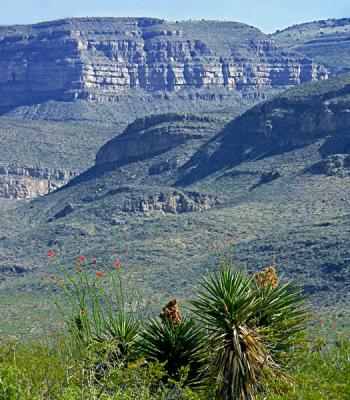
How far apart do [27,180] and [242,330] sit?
161404 mm

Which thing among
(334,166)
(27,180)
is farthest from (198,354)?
(27,180)

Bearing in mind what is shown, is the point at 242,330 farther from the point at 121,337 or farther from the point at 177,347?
the point at 121,337

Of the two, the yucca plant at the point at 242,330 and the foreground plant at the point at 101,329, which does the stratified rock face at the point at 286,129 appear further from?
the yucca plant at the point at 242,330

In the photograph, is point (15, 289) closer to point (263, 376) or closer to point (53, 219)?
point (53, 219)

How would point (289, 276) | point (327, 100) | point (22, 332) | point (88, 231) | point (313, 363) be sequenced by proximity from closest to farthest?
point (313, 363) < point (22, 332) < point (289, 276) < point (88, 231) < point (327, 100)

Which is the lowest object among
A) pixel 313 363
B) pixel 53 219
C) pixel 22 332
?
pixel 53 219

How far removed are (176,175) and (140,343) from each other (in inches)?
4695

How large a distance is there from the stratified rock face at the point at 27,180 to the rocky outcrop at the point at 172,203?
56.5m

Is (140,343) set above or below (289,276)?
above

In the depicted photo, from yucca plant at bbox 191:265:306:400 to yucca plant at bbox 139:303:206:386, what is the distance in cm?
54

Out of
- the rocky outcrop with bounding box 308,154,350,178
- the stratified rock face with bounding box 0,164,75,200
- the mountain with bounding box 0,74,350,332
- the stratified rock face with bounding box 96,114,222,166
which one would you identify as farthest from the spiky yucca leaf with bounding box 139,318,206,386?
the stratified rock face with bounding box 0,164,75,200

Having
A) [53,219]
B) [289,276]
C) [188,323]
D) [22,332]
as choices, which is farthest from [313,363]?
[53,219]

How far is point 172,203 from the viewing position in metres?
124

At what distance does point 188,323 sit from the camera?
25.2 meters
